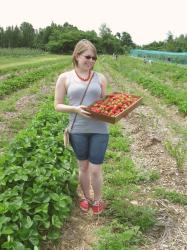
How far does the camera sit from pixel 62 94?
4.95m

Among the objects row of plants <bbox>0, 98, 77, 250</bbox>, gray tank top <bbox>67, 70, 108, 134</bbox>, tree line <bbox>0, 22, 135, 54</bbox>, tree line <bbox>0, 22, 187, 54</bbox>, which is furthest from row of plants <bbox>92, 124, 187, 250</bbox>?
tree line <bbox>0, 22, 135, 54</bbox>

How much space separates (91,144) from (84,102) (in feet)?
1.57

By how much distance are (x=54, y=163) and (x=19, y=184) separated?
948 millimetres

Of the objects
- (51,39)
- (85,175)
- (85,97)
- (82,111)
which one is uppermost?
(85,97)

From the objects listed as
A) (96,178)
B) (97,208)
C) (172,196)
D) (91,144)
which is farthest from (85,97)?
(172,196)

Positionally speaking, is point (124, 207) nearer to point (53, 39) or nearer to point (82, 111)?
point (82, 111)

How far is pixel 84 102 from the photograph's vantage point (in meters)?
4.93

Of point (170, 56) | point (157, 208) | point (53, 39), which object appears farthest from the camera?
point (53, 39)

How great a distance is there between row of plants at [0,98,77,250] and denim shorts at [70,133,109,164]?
0.49 meters

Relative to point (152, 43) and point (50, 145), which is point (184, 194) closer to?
point (50, 145)

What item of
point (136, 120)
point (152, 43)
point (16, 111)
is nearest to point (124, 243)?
point (136, 120)

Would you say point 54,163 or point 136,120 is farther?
point 136,120

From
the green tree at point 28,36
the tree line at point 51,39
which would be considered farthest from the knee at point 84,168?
the green tree at point 28,36

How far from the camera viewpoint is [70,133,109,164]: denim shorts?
4992mm
